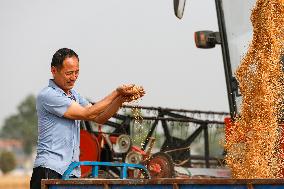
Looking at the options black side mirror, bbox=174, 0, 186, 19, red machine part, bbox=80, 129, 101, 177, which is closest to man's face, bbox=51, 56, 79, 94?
black side mirror, bbox=174, 0, 186, 19

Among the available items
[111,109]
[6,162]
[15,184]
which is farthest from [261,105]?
[6,162]

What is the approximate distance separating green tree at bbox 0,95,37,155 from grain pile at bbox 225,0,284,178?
94.1 m

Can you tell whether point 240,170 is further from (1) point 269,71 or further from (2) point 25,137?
(2) point 25,137

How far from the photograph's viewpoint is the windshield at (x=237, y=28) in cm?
706

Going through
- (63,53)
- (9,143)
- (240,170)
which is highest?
(63,53)

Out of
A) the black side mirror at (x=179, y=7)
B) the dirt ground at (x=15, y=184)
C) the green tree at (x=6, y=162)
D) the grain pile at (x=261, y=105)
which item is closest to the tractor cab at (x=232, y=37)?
the grain pile at (x=261, y=105)

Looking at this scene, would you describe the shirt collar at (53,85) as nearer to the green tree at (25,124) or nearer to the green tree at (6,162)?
the green tree at (6,162)

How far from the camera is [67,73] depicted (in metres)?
4.96

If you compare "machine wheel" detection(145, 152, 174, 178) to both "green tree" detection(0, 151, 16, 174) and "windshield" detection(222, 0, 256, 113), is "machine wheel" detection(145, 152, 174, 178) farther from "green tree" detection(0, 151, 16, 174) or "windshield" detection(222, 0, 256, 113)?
"green tree" detection(0, 151, 16, 174)

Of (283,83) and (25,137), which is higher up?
(283,83)

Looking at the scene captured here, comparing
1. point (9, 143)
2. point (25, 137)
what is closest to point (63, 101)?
point (25, 137)

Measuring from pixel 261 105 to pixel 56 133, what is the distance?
1.88m

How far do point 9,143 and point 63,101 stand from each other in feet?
390

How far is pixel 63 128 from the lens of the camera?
4945 mm
